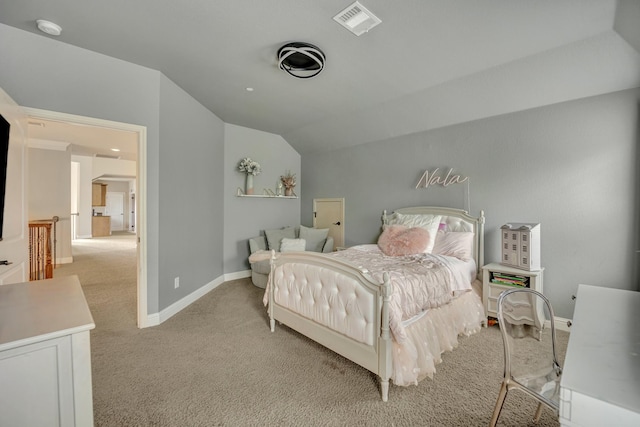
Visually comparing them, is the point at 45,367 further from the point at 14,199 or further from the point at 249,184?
the point at 249,184

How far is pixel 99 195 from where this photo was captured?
10.9 m

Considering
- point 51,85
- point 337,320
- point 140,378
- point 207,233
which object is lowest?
point 140,378

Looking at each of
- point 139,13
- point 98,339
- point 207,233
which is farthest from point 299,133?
point 98,339

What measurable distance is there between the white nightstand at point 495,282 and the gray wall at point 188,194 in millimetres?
3563

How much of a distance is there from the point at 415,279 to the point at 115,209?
14206mm

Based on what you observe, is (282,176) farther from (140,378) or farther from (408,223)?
(140,378)

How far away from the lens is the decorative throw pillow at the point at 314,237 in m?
4.81

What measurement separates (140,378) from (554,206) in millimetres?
4135

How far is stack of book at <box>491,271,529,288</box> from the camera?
2.72m

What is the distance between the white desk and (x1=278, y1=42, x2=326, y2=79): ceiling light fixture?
97.7 inches

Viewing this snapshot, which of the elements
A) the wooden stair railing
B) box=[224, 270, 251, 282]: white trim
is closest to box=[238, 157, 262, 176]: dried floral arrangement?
box=[224, 270, 251, 282]: white trim

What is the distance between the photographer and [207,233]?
397cm

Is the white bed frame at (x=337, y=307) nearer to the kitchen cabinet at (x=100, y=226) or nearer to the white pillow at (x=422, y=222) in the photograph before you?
the white pillow at (x=422, y=222)

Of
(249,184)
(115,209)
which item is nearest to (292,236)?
(249,184)
